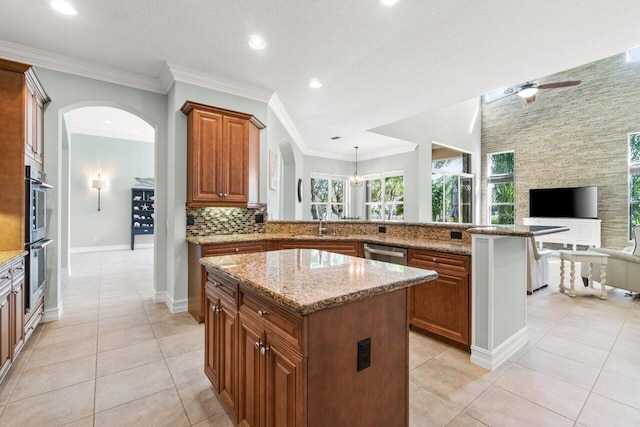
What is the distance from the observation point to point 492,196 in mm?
9188

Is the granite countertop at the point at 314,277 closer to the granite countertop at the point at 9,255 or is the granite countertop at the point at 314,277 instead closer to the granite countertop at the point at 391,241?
the granite countertop at the point at 391,241

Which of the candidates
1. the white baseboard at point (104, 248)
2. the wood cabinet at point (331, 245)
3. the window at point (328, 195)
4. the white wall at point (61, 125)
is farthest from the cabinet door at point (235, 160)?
the white baseboard at point (104, 248)

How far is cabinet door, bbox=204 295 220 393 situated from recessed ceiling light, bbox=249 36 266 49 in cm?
243

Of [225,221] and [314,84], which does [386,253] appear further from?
[314,84]

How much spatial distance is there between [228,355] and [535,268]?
4.72 meters

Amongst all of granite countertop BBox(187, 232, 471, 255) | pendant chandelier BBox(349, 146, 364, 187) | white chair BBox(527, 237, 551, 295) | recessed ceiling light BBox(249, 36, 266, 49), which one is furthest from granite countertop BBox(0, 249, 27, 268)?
pendant chandelier BBox(349, 146, 364, 187)

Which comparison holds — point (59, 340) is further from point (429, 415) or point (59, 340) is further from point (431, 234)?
point (431, 234)

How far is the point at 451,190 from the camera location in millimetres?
8438

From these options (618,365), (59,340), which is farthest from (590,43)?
(59,340)

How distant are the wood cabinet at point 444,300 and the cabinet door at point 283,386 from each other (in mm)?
1874

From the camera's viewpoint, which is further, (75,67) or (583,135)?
(583,135)

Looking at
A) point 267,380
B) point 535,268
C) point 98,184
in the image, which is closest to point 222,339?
point 267,380

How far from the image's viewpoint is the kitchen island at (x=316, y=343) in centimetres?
108

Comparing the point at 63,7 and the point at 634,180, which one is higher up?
the point at 63,7
